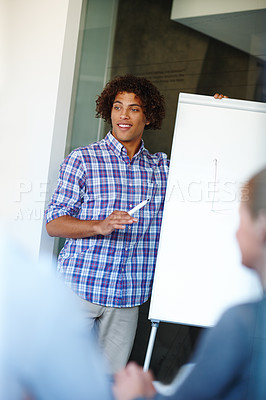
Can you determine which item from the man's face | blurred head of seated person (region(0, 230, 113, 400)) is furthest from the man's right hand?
blurred head of seated person (region(0, 230, 113, 400))

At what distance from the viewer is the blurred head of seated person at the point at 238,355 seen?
1085 mm

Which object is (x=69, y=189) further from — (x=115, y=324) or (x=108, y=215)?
(x=115, y=324)

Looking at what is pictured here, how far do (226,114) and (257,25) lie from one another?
79 centimetres

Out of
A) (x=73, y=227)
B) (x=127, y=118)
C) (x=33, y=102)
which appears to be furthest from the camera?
(x=33, y=102)

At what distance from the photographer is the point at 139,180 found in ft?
7.17

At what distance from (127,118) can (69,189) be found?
40 cm

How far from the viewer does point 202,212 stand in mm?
1930

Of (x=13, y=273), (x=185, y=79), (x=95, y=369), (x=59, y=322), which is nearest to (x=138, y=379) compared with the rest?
(x=95, y=369)

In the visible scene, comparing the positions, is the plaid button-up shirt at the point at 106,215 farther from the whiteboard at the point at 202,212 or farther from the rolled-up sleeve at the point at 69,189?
the whiteboard at the point at 202,212

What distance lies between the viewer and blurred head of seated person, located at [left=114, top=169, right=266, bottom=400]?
108cm

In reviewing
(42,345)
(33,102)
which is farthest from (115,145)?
(42,345)

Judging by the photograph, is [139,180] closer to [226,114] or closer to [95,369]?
[226,114]

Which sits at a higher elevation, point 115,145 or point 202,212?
point 115,145

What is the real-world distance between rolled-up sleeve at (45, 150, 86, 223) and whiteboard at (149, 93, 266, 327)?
382mm
